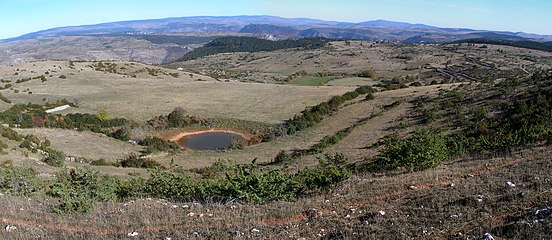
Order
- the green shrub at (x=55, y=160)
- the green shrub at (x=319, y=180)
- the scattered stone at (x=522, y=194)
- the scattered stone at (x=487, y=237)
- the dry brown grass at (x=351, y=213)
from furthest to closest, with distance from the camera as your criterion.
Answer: the green shrub at (x=55, y=160)
the green shrub at (x=319, y=180)
the scattered stone at (x=522, y=194)
the dry brown grass at (x=351, y=213)
the scattered stone at (x=487, y=237)

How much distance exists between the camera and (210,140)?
4325cm

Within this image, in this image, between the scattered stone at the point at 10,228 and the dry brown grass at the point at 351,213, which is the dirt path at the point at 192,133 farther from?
the scattered stone at the point at 10,228

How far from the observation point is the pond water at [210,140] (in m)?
40.7

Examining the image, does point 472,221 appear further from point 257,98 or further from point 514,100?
point 257,98

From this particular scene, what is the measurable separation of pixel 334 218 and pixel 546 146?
380 inches

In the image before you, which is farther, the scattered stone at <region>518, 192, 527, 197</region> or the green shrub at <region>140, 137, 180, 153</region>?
the green shrub at <region>140, 137, 180, 153</region>

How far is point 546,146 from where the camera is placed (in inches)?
571

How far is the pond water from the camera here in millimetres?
40653

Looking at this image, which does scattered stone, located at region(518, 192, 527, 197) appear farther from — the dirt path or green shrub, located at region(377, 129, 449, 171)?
the dirt path

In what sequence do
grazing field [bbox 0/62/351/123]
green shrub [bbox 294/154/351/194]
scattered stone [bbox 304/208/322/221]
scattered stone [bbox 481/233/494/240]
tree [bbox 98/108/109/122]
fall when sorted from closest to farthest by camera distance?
scattered stone [bbox 481/233/494/240]
scattered stone [bbox 304/208/322/221]
green shrub [bbox 294/154/351/194]
tree [bbox 98/108/109/122]
grazing field [bbox 0/62/351/123]

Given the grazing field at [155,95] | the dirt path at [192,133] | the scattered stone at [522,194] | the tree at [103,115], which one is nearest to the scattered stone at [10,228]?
the scattered stone at [522,194]

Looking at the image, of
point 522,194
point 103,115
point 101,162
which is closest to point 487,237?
point 522,194

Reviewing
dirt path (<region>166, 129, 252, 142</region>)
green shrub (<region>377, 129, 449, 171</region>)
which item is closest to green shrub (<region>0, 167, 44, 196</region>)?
green shrub (<region>377, 129, 449, 171</region>)

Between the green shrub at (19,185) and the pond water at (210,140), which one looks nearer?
the green shrub at (19,185)
